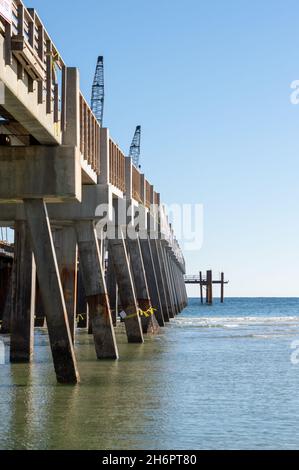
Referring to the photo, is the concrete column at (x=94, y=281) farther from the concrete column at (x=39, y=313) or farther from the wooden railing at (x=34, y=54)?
the concrete column at (x=39, y=313)

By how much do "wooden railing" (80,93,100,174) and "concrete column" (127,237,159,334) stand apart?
13.5m

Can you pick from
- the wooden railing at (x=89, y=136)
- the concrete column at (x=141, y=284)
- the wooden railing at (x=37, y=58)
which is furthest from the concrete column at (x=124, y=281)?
the wooden railing at (x=37, y=58)

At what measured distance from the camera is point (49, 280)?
2147cm

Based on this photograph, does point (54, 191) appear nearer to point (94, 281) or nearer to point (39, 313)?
point (94, 281)

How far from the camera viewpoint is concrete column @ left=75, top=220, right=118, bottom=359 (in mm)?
28344

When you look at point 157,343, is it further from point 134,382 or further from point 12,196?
point 12,196

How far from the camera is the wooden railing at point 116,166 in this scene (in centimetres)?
3250

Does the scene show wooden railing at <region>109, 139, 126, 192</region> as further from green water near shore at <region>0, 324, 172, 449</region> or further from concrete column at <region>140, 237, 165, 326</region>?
concrete column at <region>140, 237, 165, 326</region>

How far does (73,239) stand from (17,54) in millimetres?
16373

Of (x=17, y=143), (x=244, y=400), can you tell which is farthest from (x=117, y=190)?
(x=244, y=400)

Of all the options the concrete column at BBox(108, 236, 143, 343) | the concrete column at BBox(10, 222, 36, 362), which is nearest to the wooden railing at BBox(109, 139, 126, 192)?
the concrete column at BBox(108, 236, 143, 343)

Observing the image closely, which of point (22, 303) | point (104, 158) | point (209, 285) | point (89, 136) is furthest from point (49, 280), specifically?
point (209, 285)

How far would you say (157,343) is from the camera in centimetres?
3897

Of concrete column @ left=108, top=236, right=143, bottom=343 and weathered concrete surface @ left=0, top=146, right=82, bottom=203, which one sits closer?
weathered concrete surface @ left=0, top=146, right=82, bottom=203
